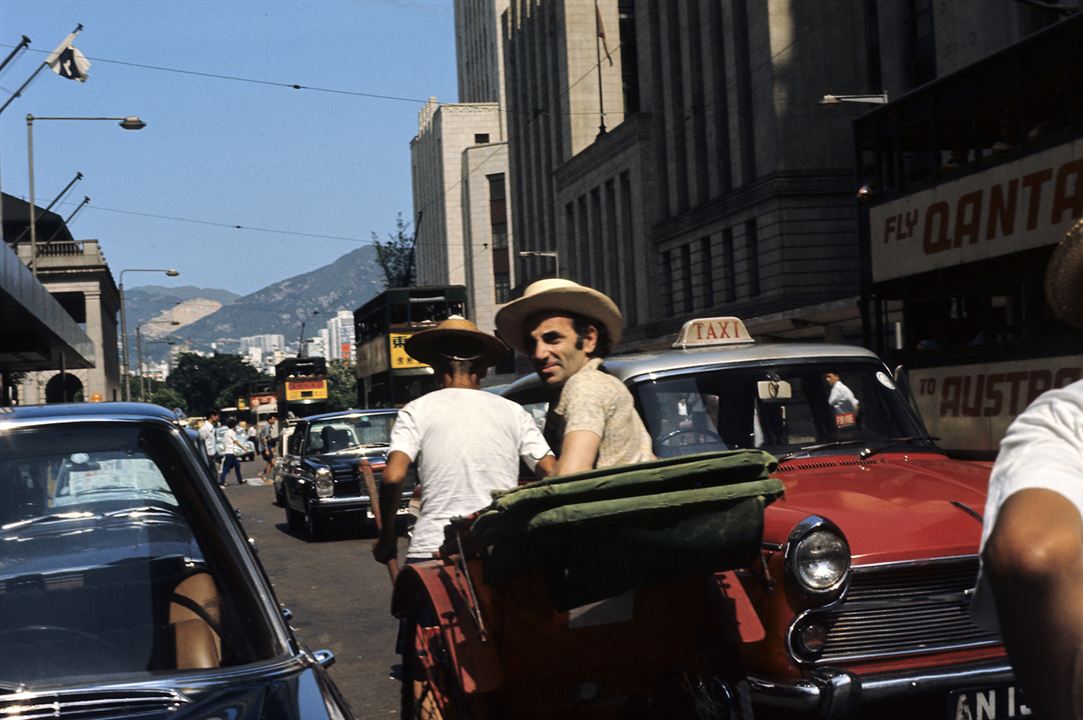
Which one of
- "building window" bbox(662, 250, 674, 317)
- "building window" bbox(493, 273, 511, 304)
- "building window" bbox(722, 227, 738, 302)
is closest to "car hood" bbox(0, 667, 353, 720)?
"building window" bbox(722, 227, 738, 302)

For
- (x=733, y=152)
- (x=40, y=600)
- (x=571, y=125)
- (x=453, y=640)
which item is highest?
(x=571, y=125)

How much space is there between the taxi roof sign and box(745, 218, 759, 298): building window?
135 feet

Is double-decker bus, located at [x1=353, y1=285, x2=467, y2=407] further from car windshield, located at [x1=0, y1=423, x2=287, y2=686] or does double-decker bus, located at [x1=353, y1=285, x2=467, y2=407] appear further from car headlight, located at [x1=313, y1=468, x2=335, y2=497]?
car windshield, located at [x1=0, y1=423, x2=287, y2=686]

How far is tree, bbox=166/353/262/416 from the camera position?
16500 cm

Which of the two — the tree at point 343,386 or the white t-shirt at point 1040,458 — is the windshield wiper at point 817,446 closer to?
the white t-shirt at point 1040,458

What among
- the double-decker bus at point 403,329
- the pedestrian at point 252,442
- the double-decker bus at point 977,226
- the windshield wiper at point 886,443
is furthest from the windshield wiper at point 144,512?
the pedestrian at point 252,442

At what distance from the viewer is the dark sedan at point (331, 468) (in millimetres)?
17938

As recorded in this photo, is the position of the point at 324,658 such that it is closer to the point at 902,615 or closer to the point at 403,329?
the point at 902,615

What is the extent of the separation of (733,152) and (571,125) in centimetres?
2129

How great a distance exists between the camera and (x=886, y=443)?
21.0 feet

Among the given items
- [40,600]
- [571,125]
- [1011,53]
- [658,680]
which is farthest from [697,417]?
[571,125]

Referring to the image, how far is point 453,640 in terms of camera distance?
14.5ft

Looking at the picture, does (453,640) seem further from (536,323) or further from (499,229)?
(499,229)

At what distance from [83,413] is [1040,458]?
2.63m
